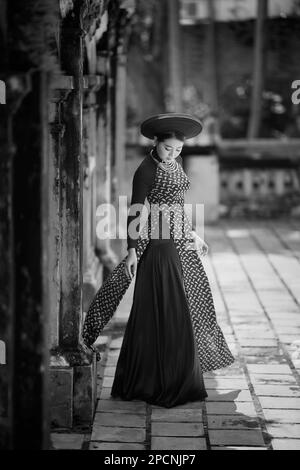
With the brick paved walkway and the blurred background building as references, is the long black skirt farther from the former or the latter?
the blurred background building

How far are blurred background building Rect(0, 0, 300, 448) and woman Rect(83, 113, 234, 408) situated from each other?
0.98ft

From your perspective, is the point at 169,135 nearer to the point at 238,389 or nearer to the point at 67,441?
the point at 238,389

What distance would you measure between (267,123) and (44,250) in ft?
54.5

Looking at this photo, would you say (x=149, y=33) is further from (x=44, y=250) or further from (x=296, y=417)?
(x=44, y=250)

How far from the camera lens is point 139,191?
19.1 feet

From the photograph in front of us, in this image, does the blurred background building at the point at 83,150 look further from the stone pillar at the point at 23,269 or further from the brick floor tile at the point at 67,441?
the brick floor tile at the point at 67,441

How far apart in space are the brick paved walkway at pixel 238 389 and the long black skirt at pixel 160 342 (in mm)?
105

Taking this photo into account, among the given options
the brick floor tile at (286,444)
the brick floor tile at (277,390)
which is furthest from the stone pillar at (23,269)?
the brick floor tile at (277,390)

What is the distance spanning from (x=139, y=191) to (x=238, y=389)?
5.17 ft

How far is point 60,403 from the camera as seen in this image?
5516 mm

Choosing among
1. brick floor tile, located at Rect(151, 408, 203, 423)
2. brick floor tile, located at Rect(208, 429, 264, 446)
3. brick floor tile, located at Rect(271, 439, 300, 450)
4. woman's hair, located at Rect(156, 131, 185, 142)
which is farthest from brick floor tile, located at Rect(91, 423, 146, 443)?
woman's hair, located at Rect(156, 131, 185, 142)

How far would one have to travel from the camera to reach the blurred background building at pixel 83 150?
12.9 ft

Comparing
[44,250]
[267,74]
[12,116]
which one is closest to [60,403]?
[44,250]

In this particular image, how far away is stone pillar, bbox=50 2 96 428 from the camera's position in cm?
552
